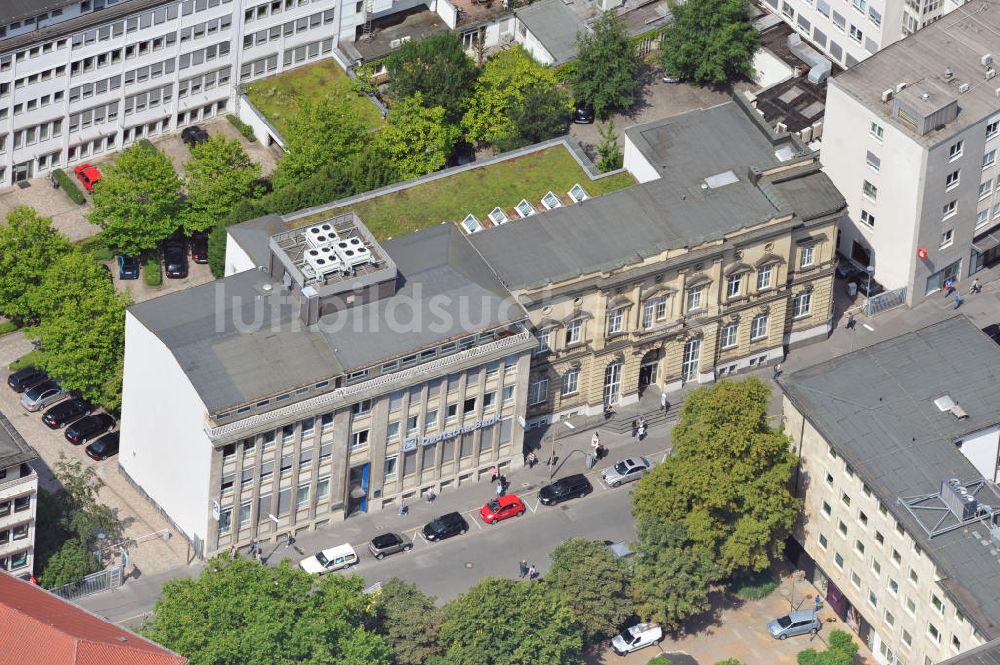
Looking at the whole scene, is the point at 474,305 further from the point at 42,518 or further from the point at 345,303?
the point at 42,518

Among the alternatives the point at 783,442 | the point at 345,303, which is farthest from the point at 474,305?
the point at 783,442

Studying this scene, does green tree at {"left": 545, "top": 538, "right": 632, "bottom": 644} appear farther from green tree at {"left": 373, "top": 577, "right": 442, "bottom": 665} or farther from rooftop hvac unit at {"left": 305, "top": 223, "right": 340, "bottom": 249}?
rooftop hvac unit at {"left": 305, "top": 223, "right": 340, "bottom": 249}

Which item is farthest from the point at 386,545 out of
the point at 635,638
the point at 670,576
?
the point at 670,576

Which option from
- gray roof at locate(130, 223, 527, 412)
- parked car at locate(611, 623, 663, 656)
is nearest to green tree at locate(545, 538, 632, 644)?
parked car at locate(611, 623, 663, 656)

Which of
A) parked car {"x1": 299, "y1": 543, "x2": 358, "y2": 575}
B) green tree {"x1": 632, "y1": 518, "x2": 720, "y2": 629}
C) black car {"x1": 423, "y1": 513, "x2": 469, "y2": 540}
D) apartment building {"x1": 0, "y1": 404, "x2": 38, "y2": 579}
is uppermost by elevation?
apartment building {"x1": 0, "y1": 404, "x2": 38, "y2": 579}

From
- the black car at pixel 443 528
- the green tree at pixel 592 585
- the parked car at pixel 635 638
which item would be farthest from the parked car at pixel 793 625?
the black car at pixel 443 528

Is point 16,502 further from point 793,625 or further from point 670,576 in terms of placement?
point 793,625

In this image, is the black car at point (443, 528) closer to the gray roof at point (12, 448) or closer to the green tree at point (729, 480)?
the green tree at point (729, 480)

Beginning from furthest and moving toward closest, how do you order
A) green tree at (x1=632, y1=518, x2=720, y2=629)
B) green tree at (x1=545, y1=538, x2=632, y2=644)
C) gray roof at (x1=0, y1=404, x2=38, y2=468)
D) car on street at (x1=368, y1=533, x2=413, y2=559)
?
car on street at (x1=368, y1=533, x2=413, y2=559) < green tree at (x1=632, y1=518, x2=720, y2=629) < green tree at (x1=545, y1=538, x2=632, y2=644) < gray roof at (x1=0, y1=404, x2=38, y2=468)
